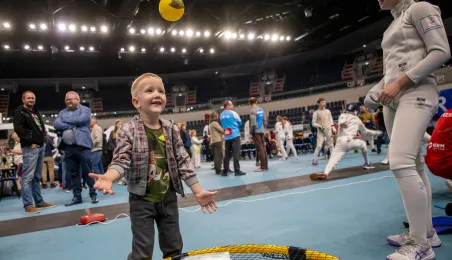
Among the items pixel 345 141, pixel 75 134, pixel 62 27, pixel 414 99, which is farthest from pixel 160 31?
pixel 414 99

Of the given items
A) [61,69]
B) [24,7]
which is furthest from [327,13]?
[61,69]

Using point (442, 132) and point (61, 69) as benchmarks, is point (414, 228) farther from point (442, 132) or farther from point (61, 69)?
point (61, 69)

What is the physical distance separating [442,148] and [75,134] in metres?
4.62

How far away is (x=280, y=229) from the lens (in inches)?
103

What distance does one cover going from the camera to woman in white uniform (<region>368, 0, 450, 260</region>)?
167 centimetres

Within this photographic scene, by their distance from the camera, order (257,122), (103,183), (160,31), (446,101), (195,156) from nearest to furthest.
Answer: (103,183) < (446,101) < (257,122) < (195,156) < (160,31)

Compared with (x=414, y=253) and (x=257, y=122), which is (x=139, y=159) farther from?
(x=257, y=122)

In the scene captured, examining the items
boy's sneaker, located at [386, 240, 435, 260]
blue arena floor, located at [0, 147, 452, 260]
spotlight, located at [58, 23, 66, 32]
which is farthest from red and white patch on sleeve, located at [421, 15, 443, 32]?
spotlight, located at [58, 23, 66, 32]

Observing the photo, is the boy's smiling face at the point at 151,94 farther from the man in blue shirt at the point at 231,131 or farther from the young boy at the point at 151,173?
the man in blue shirt at the point at 231,131

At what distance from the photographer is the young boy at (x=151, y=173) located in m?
1.54

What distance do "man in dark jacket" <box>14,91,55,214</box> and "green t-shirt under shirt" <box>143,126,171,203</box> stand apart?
11.8ft

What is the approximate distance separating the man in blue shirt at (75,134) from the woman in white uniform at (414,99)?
167 inches

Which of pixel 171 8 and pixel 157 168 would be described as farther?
pixel 171 8

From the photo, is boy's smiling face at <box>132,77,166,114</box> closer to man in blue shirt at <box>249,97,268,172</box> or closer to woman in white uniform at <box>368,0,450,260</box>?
woman in white uniform at <box>368,0,450,260</box>
